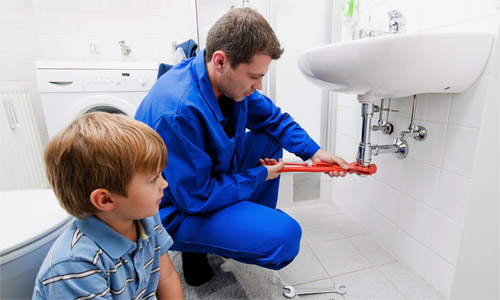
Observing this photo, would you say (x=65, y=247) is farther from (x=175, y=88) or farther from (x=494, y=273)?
(x=494, y=273)

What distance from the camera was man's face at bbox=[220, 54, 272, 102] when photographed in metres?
0.74

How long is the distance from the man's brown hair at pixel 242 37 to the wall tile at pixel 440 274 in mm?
888

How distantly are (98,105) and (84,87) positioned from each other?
4.4 inches

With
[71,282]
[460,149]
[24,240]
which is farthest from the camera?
[460,149]

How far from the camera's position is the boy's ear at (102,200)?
0.46 m

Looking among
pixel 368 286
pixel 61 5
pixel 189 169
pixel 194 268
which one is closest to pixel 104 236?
pixel 189 169

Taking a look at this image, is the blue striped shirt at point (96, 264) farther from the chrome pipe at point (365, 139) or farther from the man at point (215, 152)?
the chrome pipe at point (365, 139)

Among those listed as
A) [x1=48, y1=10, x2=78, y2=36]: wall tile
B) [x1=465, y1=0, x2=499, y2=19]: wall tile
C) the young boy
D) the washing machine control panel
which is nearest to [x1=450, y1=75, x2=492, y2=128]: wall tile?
[x1=465, y1=0, x2=499, y2=19]: wall tile

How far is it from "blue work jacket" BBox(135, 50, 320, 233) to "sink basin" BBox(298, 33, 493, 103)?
1.15 feet

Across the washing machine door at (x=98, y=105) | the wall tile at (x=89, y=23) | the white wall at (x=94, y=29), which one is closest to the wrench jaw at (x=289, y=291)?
the washing machine door at (x=98, y=105)

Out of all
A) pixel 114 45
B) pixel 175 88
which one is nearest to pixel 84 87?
pixel 114 45

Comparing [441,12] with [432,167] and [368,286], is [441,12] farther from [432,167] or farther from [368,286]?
[368,286]

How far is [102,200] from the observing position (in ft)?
1.56

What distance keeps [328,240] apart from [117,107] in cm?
131
